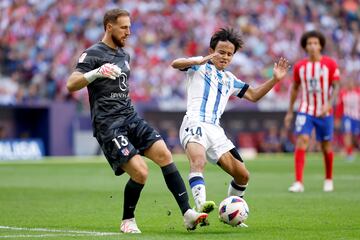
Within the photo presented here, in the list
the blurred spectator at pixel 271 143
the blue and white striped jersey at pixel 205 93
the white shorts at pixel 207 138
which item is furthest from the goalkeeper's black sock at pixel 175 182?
the blurred spectator at pixel 271 143

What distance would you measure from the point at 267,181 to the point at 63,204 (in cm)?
613

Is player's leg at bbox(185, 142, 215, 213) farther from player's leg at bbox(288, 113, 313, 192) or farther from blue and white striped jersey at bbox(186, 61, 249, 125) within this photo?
player's leg at bbox(288, 113, 313, 192)

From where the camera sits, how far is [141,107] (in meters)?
30.8

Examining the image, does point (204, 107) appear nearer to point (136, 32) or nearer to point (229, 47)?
point (229, 47)

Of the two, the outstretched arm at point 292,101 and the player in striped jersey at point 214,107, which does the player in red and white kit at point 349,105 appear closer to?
the outstretched arm at point 292,101

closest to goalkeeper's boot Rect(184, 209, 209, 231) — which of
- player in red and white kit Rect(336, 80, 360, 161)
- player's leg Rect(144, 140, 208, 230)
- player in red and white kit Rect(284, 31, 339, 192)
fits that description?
player's leg Rect(144, 140, 208, 230)

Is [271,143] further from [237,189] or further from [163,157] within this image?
[163,157]

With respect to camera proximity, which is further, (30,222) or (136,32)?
(136,32)

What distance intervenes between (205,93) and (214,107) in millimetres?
187

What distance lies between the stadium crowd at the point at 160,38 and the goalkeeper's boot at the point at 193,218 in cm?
2031

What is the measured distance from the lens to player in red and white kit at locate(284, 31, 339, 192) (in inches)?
609

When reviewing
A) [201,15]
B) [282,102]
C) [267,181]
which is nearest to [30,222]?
[267,181]

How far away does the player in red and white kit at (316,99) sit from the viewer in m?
15.5

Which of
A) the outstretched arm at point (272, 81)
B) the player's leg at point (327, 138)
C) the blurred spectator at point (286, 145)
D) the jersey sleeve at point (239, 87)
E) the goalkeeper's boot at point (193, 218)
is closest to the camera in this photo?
the goalkeeper's boot at point (193, 218)
